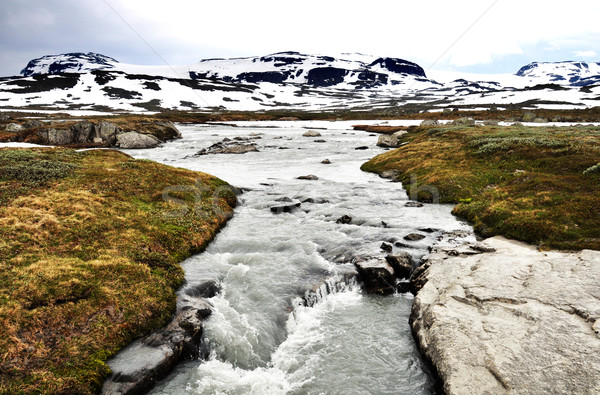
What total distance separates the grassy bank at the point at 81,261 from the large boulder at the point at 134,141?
43.1 metres

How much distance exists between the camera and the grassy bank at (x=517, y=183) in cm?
1892

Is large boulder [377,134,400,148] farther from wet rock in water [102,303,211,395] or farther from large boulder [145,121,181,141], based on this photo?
wet rock in water [102,303,211,395]

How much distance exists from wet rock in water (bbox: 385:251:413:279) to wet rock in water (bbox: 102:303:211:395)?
10019mm

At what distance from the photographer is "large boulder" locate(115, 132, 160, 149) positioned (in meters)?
68.6

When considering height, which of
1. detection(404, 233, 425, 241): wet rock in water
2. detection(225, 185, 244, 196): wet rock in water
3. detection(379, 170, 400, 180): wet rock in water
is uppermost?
detection(379, 170, 400, 180): wet rock in water

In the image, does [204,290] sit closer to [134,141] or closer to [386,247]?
[386,247]

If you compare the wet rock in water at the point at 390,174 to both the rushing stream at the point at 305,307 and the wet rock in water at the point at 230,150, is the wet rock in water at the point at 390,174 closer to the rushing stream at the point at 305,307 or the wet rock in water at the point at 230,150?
the rushing stream at the point at 305,307

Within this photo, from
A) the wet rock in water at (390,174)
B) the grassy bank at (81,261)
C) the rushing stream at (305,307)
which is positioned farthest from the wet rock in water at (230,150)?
the grassy bank at (81,261)

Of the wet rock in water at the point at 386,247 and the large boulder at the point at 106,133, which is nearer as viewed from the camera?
the wet rock in water at the point at 386,247

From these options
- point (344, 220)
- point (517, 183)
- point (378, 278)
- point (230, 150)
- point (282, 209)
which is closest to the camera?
point (378, 278)

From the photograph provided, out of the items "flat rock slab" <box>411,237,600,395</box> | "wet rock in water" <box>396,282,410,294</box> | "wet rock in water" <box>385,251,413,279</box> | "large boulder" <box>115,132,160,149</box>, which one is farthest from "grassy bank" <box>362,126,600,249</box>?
"large boulder" <box>115,132,160,149</box>

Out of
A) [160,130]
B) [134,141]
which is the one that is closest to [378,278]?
[134,141]

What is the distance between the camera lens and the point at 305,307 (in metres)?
15.5

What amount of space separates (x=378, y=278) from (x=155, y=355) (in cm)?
1051
